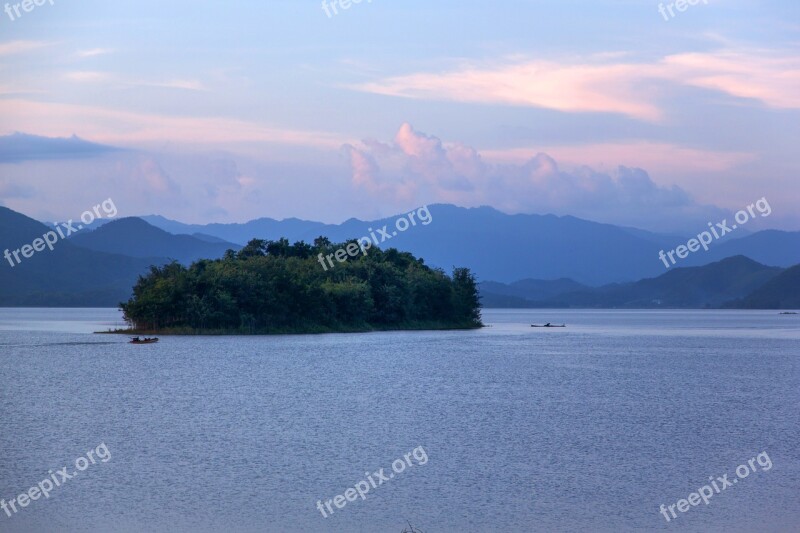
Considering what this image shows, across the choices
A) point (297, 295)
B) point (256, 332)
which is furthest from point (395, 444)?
point (297, 295)

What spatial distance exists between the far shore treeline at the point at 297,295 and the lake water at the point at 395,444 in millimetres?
27261

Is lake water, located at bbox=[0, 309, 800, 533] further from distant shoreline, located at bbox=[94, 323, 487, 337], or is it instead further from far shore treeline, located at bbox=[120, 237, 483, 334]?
distant shoreline, located at bbox=[94, 323, 487, 337]

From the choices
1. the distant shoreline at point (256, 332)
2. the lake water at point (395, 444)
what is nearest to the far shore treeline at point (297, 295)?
the distant shoreline at point (256, 332)

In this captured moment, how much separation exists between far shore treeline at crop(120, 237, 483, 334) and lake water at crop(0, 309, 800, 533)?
1073 inches

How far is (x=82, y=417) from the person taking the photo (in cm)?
3712

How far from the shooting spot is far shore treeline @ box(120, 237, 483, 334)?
91875 millimetres

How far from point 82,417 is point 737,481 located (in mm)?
23828

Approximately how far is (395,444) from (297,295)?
69.8 meters

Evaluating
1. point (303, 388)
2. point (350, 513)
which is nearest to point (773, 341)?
point (303, 388)

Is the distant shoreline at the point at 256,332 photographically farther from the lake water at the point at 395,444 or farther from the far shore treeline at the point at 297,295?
the lake water at the point at 395,444

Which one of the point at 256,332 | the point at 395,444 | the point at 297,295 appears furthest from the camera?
the point at 297,295

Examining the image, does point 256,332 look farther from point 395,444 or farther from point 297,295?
point 395,444

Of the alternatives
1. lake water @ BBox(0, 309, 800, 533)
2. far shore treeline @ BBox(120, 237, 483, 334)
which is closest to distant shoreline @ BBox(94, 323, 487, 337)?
far shore treeline @ BBox(120, 237, 483, 334)

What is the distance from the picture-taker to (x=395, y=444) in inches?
1230
